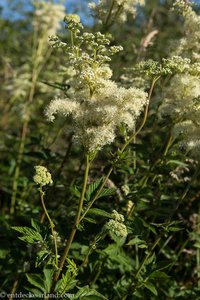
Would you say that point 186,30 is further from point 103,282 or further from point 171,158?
point 103,282

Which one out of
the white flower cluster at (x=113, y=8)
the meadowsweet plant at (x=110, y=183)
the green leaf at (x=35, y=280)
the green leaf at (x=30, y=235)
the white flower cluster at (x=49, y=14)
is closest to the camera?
the green leaf at (x=30, y=235)

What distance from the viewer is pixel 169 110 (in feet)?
11.2

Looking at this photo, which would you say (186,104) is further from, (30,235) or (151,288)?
(30,235)

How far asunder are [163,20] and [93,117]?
28.5 feet

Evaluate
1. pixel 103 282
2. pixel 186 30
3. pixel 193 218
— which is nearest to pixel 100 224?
pixel 103 282

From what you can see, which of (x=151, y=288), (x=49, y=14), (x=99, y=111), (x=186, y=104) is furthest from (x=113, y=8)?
(x=151, y=288)

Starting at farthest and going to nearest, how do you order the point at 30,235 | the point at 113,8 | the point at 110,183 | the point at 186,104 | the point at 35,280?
the point at 113,8 → the point at 110,183 → the point at 186,104 → the point at 35,280 → the point at 30,235

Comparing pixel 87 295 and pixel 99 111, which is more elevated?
pixel 99 111

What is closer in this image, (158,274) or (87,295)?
(87,295)

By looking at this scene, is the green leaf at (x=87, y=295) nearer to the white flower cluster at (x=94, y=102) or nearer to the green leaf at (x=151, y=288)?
the green leaf at (x=151, y=288)

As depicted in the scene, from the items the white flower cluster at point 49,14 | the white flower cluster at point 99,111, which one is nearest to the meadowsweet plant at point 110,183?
the white flower cluster at point 99,111

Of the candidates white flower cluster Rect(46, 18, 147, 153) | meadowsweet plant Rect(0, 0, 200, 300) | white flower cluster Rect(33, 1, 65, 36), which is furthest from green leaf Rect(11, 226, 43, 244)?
white flower cluster Rect(33, 1, 65, 36)

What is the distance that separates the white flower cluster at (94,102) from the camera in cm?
267

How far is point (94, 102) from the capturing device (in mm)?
2727
